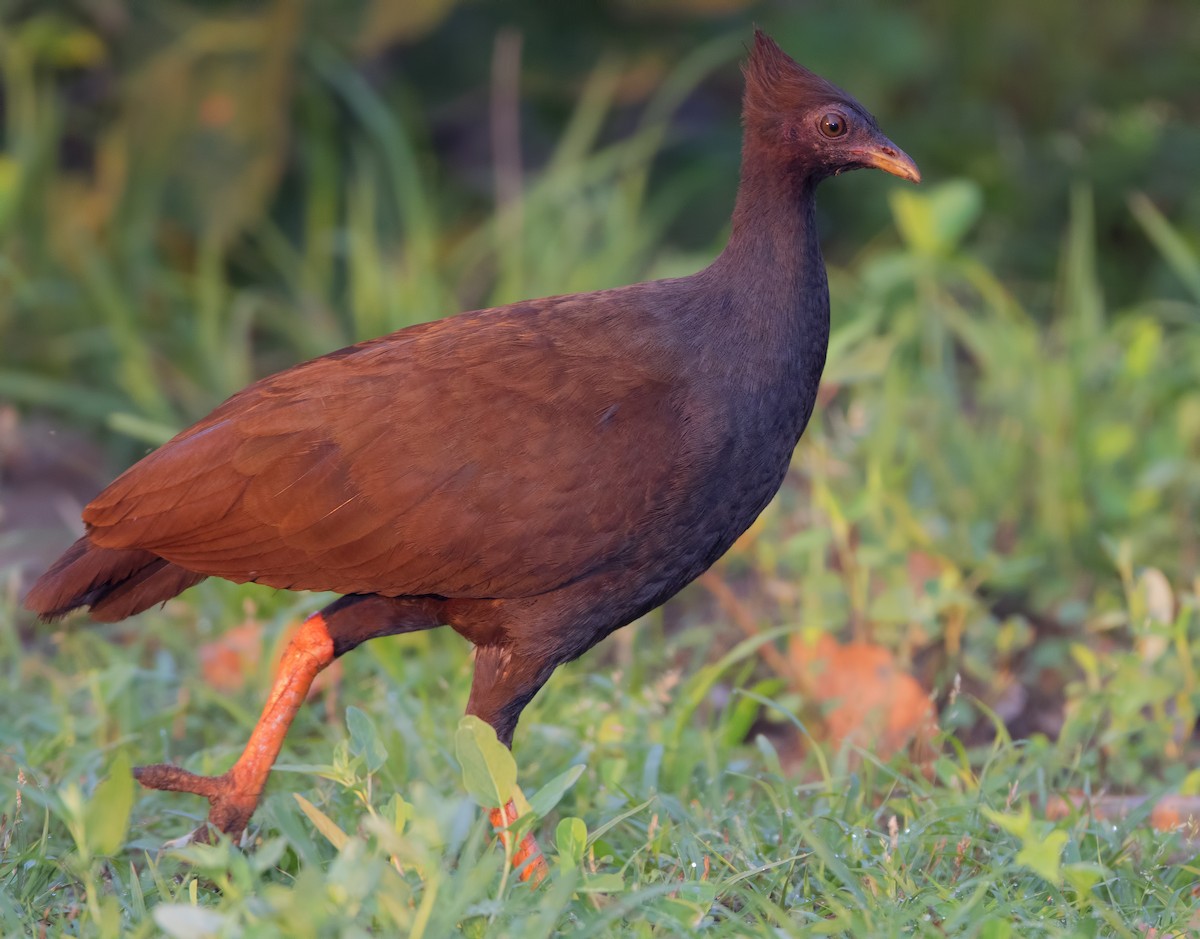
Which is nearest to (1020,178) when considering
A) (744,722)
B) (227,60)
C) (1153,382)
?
(1153,382)

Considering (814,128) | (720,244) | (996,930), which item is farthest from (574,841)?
(720,244)

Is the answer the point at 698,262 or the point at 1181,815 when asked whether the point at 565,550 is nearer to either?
the point at 1181,815

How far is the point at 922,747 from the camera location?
386cm

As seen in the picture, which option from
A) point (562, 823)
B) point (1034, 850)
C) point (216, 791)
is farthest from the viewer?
point (216, 791)

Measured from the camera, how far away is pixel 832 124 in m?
3.41

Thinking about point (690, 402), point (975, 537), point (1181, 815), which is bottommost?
point (1181, 815)

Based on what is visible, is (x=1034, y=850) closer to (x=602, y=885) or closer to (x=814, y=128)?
(x=602, y=885)

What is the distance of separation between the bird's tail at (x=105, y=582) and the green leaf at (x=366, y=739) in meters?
0.68

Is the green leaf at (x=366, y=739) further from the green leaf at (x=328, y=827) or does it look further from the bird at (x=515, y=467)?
the bird at (x=515, y=467)

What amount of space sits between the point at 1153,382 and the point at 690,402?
2948mm

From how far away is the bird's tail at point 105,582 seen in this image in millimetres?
3432

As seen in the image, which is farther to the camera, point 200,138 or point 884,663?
point 200,138

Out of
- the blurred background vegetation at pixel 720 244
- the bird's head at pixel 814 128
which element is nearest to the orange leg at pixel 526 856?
the blurred background vegetation at pixel 720 244

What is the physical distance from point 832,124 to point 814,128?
4cm
